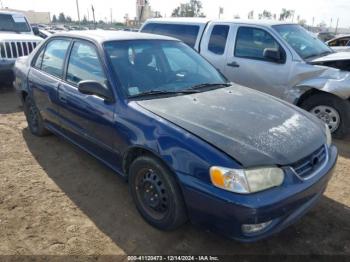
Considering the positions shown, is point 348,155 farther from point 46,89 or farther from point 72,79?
point 46,89

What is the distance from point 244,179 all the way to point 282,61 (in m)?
3.69

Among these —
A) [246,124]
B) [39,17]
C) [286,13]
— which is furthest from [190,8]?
[246,124]

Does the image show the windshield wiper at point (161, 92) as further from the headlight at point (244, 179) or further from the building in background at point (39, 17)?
the building in background at point (39, 17)

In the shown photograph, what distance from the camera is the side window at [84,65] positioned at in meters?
3.28

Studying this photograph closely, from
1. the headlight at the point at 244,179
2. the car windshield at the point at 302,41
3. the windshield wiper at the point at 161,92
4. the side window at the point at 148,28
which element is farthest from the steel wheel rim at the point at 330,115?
the side window at the point at 148,28

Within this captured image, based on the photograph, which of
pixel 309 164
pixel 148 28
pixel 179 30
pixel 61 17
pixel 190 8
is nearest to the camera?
pixel 309 164

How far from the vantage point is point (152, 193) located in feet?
9.18

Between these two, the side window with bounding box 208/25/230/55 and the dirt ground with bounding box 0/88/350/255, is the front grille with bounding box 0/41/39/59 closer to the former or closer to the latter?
the dirt ground with bounding box 0/88/350/255

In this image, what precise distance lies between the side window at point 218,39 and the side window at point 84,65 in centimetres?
316

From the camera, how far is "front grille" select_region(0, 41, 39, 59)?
745 centimetres

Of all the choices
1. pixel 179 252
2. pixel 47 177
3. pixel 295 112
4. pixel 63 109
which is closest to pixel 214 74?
pixel 295 112

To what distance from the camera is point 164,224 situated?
8.96 ft

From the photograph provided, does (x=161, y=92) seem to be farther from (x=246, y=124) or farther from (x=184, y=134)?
(x=246, y=124)

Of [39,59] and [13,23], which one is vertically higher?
[13,23]
